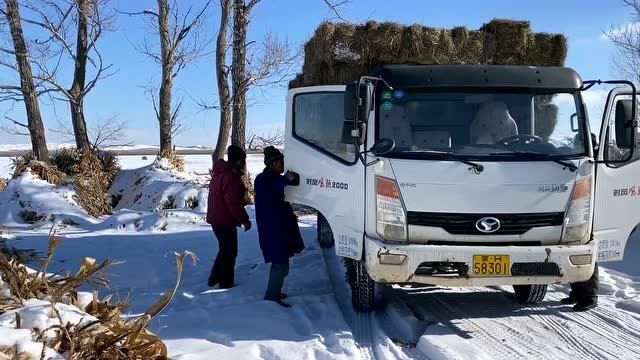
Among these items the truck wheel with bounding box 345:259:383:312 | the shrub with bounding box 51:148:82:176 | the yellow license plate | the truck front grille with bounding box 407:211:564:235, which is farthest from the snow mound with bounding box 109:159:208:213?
the yellow license plate

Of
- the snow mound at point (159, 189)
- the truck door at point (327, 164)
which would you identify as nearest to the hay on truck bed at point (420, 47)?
the truck door at point (327, 164)

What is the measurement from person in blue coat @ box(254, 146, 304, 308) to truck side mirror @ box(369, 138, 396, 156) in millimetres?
1395

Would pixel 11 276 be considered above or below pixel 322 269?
above

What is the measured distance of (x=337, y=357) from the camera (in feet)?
16.7

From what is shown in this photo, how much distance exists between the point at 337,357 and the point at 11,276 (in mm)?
2647

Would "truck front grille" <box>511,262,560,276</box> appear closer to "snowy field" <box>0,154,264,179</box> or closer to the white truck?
the white truck

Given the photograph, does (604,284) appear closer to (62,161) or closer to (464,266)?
(464,266)

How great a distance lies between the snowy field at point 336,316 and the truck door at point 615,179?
85cm

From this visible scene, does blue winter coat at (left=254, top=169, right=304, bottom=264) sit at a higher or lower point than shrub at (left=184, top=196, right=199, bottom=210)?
higher

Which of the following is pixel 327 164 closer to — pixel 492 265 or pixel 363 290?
pixel 363 290

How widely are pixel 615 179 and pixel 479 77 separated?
1.74 metres

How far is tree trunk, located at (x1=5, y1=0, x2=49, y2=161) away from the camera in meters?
15.9

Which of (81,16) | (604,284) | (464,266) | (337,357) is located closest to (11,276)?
(337,357)

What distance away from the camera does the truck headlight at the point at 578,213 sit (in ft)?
18.9
